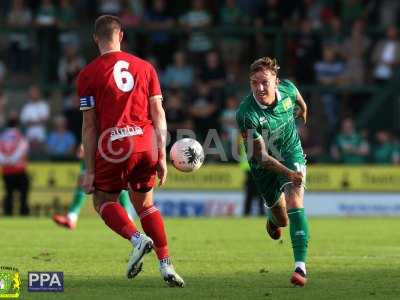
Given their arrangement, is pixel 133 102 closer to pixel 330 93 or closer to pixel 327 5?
pixel 330 93

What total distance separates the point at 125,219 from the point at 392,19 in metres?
18.9

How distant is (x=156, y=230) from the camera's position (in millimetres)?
9648

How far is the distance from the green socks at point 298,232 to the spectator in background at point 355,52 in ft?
52.8

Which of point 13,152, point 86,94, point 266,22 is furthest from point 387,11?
point 86,94

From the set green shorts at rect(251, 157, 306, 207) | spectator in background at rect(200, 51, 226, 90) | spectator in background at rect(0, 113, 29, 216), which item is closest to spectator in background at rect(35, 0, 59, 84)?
spectator in background at rect(0, 113, 29, 216)

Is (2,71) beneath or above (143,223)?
beneath

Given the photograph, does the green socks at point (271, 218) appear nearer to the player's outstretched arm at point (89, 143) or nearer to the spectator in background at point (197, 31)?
the player's outstretched arm at point (89, 143)

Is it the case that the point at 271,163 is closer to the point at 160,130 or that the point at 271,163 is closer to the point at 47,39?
the point at 160,130

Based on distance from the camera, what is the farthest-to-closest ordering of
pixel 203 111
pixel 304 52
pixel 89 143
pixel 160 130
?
pixel 304 52
pixel 203 111
pixel 160 130
pixel 89 143

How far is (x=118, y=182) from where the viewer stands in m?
9.60

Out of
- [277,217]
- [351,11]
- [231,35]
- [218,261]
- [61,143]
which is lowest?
[61,143]

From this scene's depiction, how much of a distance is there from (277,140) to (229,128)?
45.7 ft

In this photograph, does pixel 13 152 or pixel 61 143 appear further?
pixel 61 143

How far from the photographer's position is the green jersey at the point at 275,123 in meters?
10.3
